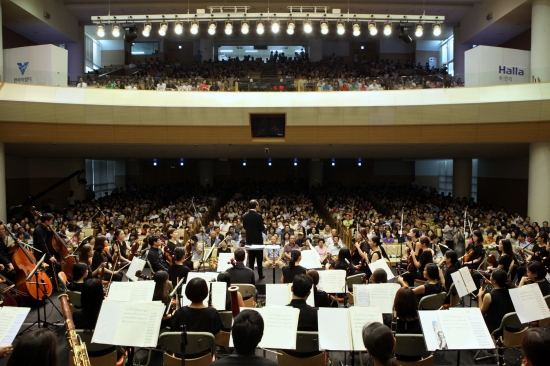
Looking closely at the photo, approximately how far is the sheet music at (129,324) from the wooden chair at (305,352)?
1.28 meters

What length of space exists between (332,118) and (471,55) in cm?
516

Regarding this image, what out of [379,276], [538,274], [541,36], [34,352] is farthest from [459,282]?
[541,36]

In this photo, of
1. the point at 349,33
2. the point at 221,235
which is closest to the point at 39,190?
the point at 221,235

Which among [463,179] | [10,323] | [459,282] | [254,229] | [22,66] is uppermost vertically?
[22,66]

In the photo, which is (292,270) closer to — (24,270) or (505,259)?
(505,259)

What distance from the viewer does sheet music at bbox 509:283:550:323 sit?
4.71 m

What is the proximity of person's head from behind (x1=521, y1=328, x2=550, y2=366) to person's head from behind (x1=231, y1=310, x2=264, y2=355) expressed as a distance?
162 cm

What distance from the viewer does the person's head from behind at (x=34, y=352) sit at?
2.26 meters

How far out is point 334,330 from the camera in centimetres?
388

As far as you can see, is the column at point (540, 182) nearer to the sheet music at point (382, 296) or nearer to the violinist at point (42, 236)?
the sheet music at point (382, 296)

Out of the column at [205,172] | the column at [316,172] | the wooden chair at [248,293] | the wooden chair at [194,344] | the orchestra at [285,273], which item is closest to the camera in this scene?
the wooden chair at [194,344]

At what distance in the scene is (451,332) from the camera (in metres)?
3.90

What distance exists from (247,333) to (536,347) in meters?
1.73

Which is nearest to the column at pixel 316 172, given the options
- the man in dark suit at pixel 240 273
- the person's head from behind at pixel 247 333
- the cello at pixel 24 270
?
the man in dark suit at pixel 240 273
